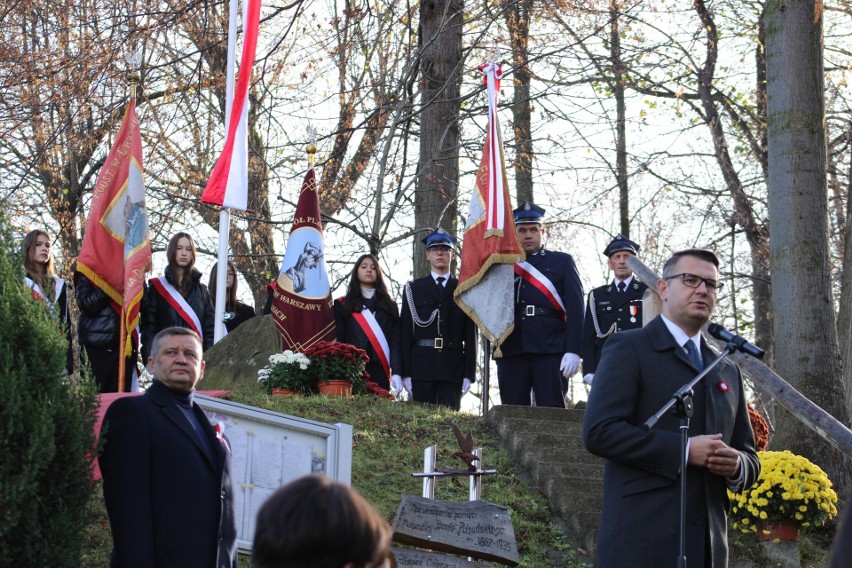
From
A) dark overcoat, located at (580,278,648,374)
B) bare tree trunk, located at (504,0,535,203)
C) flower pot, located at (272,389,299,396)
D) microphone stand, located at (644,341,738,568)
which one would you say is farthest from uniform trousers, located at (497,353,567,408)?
bare tree trunk, located at (504,0,535,203)

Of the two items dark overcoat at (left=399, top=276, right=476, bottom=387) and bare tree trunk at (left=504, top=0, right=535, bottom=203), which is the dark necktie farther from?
bare tree trunk at (left=504, top=0, right=535, bottom=203)

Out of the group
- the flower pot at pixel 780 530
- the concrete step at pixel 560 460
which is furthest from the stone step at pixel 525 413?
the flower pot at pixel 780 530

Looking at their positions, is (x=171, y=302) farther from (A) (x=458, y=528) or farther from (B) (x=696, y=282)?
(B) (x=696, y=282)

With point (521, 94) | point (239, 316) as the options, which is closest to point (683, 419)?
point (239, 316)

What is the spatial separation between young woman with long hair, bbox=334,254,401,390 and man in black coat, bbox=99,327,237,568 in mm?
6447

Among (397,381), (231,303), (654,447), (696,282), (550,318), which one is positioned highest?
(231,303)

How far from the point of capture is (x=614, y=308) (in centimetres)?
1073

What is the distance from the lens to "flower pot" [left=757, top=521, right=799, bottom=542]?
329 inches

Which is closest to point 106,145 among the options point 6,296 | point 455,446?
point 455,446

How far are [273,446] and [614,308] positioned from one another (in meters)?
→ 4.60

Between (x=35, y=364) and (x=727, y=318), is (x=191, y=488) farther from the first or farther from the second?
(x=727, y=318)

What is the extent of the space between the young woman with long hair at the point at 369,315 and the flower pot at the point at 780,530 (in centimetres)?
443

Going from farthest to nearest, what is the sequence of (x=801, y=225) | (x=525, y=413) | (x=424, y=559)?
(x=801, y=225), (x=525, y=413), (x=424, y=559)

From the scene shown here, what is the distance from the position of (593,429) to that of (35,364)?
2.26 meters
